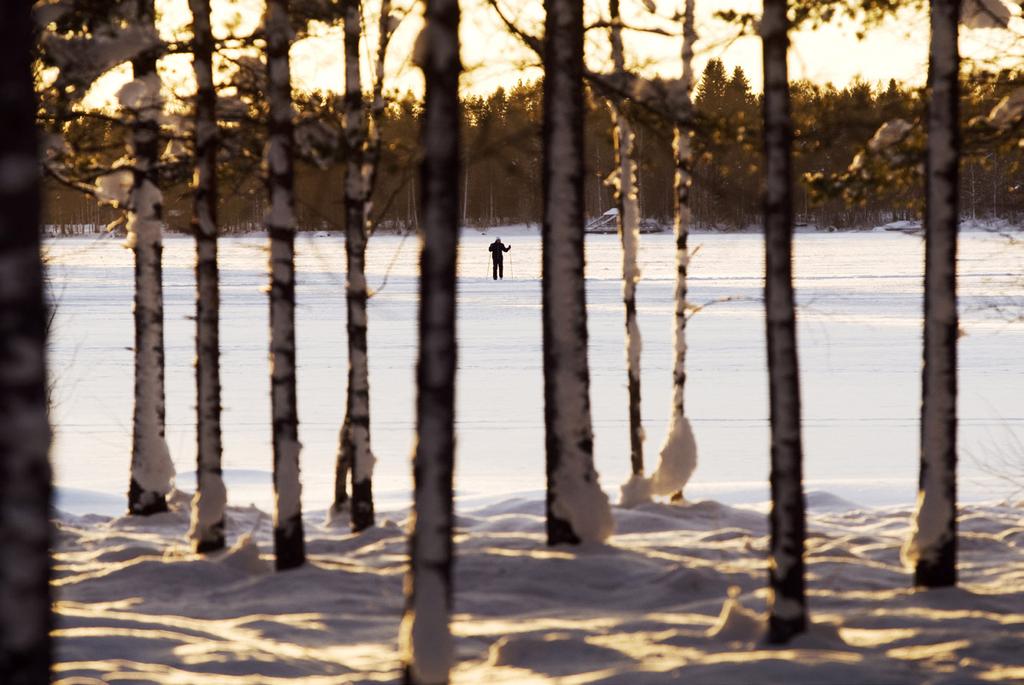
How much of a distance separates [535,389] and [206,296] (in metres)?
13.8

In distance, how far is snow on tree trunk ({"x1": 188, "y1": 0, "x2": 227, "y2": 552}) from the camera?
417 inches

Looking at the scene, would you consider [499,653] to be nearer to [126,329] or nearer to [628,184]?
[628,184]

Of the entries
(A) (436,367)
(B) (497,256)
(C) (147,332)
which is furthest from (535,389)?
(B) (497,256)

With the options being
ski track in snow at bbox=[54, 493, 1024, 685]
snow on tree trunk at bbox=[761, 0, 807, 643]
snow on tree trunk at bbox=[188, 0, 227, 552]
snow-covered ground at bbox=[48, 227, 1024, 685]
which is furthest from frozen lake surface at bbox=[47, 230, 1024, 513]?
ski track in snow at bbox=[54, 493, 1024, 685]

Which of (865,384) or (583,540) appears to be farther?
(865,384)

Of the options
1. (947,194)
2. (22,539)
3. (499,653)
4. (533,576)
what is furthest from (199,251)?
(22,539)

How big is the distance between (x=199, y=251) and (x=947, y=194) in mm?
5947

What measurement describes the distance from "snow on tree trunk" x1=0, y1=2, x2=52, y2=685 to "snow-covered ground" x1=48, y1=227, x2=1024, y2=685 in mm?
3246

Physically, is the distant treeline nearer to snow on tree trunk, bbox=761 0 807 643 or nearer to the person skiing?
snow on tree trunk, bbox=761 0 807 643

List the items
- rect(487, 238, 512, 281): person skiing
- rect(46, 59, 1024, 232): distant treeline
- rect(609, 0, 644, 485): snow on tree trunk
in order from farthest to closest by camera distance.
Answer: rect(487, 238, 512, 281): person skiing < rect(609, 0, 644, 485): snow on tree trunk < rect(46, 59, 1024, 232): distant treeline

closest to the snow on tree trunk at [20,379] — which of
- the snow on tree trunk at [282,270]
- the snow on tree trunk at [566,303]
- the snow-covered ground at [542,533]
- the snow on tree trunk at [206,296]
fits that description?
the snow-covered ground at [542,533]

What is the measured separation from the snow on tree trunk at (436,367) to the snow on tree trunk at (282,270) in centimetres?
457

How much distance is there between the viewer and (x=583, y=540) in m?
10.4

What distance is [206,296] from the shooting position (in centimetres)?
1072
